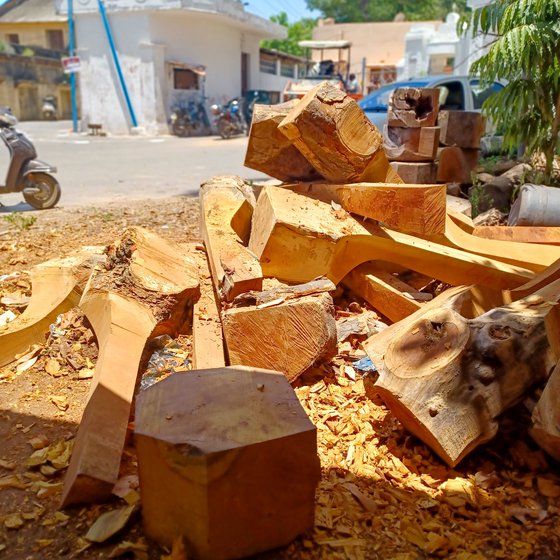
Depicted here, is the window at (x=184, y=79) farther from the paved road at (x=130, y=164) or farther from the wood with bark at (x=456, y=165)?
the wood with bark at (x=456, y=165)

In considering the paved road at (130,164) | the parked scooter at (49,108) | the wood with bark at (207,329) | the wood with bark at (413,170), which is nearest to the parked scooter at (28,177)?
the paved road at (130,164)

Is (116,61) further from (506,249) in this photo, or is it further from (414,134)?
(506,249)

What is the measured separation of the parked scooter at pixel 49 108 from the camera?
27766 mm

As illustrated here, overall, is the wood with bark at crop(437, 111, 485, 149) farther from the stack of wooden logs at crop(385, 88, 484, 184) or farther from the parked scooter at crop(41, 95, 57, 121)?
the parked scooter at crop(41, 95, 57, 121)

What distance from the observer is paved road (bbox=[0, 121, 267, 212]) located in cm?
820

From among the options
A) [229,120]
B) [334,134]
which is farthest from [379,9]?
[334,134]

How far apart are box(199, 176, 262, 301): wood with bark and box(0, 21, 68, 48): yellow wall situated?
3630 centimetres

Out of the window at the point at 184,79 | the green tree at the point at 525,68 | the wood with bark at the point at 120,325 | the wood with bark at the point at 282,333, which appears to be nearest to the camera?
the wood with bark at the point at 120,325

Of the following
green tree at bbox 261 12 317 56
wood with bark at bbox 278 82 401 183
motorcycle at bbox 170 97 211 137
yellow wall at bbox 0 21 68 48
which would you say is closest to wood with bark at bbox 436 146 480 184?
wood with bark at bbox 278 82 401 183

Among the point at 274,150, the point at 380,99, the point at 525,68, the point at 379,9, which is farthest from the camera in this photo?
the point at 379,9

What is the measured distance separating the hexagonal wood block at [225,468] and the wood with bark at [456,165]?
4629mm

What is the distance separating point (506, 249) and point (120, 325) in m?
2.43

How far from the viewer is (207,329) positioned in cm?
275

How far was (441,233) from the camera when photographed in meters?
3.36
